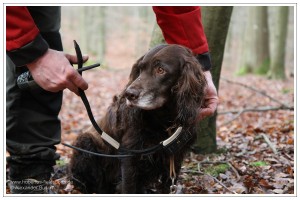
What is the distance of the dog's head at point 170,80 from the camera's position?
3027mm

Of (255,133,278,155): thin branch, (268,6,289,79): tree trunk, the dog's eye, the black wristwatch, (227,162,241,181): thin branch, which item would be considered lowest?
(227,162,241,181): thin branch

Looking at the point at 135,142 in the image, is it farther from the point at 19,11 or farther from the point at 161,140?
the point at 19,11

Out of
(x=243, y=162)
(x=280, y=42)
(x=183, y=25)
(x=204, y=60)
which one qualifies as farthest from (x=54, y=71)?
(x=280, y=42)

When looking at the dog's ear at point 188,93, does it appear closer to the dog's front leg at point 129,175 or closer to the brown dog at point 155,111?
the brown dog at point 155,111

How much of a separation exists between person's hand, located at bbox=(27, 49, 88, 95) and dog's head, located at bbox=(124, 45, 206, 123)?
29.3 inches

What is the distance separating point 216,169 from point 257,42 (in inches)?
533

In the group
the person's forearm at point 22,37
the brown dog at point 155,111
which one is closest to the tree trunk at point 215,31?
the brown dog at point 155,111

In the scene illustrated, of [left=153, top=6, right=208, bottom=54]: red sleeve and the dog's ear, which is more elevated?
[left=153, top=6, right=208, bottom=54]: red sleeve

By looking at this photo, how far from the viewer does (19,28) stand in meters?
2.27

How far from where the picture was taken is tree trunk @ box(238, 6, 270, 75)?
16078 mm

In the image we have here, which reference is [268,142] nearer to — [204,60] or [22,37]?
[204,60]

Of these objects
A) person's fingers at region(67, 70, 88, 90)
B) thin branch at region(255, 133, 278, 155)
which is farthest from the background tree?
person's fingers at region(67, 70, 88, 90)

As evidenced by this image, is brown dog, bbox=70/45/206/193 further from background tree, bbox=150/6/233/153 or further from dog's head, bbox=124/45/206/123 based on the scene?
background tree, bbox=150/6/233/153

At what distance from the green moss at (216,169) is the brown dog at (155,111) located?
2.06ft
